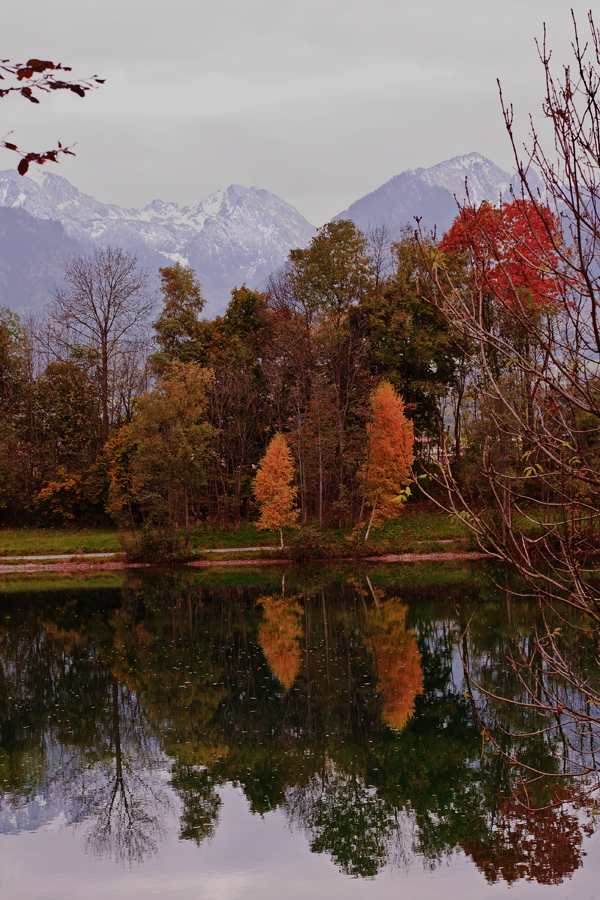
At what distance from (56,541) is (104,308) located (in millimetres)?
14463

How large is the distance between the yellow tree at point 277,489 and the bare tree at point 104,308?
43.6ft

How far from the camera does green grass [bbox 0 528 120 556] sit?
3734cm

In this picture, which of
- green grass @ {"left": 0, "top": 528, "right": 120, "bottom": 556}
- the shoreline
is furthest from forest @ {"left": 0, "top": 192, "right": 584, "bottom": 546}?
the shoreline

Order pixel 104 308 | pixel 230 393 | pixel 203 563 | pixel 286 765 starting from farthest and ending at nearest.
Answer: pixel 104 308, pixel 230 393, pixel 203 563, pixel 286 765

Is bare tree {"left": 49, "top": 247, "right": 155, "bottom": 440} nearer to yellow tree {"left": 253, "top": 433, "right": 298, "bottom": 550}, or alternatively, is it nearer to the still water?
yellow tree {"left": 253, "top": 433, "right": 298, "bottom": 550}

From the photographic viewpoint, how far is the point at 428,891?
8148 mm

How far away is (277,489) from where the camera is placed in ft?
115

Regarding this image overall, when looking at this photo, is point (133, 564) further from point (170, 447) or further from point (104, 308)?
point (104, 308)

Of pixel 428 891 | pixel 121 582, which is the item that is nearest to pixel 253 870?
pixel 428 891

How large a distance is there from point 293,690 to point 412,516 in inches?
937

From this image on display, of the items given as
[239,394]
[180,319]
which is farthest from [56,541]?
[180,319]

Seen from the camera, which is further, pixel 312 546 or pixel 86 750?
pixel 312 546

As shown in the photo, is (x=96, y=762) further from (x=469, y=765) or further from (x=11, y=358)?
(x=11, y=358)

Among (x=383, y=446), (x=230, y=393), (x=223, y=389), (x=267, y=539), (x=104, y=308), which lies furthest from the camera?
(x=104, y=308)
